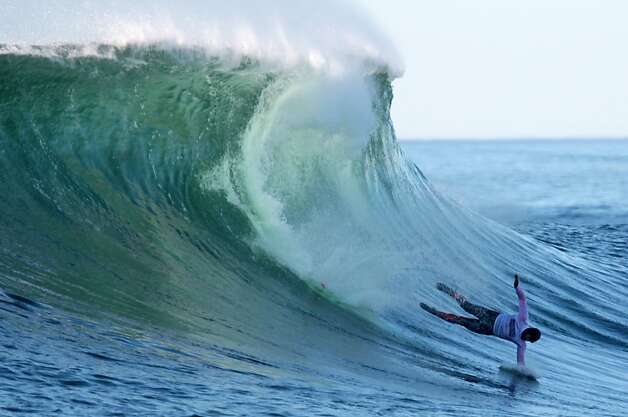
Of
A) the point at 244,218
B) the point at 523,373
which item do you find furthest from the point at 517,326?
the point at 244,218

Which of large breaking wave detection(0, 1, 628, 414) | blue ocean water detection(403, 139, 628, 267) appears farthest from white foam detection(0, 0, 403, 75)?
blue ocean water detection(403, 139, 628, 267)

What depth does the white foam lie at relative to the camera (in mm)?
12984

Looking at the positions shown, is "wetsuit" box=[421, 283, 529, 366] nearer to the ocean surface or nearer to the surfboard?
the surfboard

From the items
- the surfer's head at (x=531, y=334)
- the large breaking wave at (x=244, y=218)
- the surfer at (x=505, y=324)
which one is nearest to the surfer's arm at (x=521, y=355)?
the surfer at (x=505, y=324)

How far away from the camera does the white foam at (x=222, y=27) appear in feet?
42.6

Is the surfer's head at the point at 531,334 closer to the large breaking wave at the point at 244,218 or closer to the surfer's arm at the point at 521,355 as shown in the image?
the surfer's arm at the point at 521,355


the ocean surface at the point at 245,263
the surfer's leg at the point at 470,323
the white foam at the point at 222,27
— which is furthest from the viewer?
the white foam at the point at 222,27

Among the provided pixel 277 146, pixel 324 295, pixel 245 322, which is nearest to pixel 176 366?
pixel 245 322

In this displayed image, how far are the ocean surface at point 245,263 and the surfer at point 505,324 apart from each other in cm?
26

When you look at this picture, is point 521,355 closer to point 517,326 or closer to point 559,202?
point 517,326

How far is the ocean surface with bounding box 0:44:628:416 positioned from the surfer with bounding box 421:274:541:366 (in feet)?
0.85

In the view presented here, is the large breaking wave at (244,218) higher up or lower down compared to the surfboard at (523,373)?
higher up

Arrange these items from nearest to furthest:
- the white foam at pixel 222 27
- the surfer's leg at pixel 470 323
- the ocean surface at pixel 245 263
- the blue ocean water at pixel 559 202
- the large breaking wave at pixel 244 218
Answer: the ocean surface at pixel 245 263
the large breaking wave at pixel 244 218
the surfer's leg at pixel 470 323
the white foam at pixel 222 27
the blue ocean water at pixel 559 202

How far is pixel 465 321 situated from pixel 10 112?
17.4 feet
